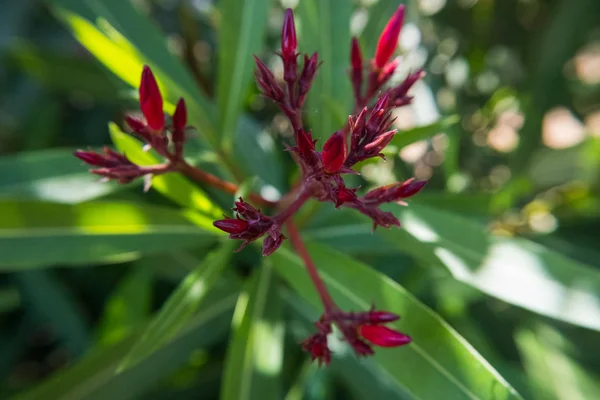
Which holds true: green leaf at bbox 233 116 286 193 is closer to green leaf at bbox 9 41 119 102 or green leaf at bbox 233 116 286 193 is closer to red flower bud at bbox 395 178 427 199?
green leaf at bbox 9 41 119 102

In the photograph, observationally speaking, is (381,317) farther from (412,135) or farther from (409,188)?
(412,135)

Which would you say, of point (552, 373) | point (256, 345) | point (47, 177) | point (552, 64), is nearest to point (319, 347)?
point (256, 345)

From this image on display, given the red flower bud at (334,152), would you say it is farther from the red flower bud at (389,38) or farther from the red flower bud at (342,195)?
the red flower bud at (389,38)

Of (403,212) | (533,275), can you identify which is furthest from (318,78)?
(533,275)

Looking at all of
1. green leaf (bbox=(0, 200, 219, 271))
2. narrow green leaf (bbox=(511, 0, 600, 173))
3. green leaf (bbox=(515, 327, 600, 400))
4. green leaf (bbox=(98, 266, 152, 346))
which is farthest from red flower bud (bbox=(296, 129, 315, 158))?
narrow green leaf (bbox=(511, 0, 600, 173))

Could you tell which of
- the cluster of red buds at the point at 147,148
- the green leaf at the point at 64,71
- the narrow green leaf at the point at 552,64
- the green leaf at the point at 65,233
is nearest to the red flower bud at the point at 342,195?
the cluster of red buds at the point at 147,148

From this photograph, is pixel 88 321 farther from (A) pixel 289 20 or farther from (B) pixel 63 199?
(A) pixel 289 20
